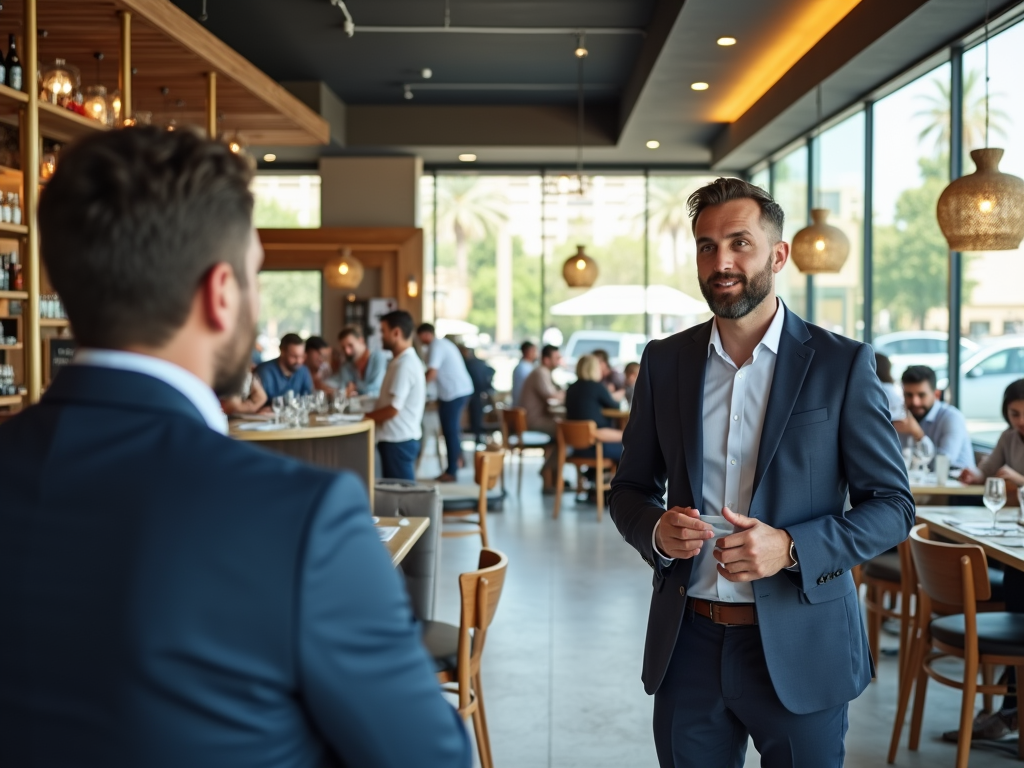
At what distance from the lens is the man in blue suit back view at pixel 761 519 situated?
2164 millimetres

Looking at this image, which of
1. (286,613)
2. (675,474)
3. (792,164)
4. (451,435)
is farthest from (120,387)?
(792,164)

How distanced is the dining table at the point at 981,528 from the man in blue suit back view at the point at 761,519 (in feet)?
6.20

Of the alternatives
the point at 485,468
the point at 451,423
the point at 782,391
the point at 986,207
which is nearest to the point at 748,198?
the point at 782,391

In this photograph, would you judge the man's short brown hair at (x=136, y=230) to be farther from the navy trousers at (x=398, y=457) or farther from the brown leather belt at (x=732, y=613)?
the navy trousers at (x=398, y=457)

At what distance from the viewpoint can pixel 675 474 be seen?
2387mm

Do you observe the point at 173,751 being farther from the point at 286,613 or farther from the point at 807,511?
the point at 807,511

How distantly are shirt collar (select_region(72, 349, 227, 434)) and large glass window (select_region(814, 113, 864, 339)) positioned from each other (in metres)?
9.00

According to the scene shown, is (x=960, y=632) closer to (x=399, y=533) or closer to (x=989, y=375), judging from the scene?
(x=399, y=533)

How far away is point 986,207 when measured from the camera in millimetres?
5047

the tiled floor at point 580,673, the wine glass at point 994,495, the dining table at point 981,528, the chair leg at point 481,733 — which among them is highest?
the wine glass at point 994,495

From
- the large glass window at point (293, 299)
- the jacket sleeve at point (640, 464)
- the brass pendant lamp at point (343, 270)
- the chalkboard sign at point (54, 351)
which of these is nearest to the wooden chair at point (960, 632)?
the jacket sleeve at point (640, 464)

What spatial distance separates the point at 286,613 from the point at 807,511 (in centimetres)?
162

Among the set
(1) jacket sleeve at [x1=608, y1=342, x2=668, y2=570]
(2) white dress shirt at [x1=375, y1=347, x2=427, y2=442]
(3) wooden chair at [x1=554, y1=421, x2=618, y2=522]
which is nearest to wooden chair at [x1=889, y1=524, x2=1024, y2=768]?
(1) jacket sleeve at [x1=608, y1=342, x2=668, y2=570]

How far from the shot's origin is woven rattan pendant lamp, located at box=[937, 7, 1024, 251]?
16.4ft
